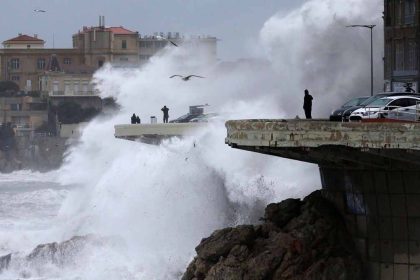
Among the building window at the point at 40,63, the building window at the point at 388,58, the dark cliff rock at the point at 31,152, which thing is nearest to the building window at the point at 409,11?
the building window at the point at 388,58

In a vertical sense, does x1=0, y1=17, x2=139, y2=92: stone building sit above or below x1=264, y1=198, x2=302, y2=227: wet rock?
above

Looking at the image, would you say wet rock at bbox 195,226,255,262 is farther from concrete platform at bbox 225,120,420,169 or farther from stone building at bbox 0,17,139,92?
stone building at bbox 0,17,139,92

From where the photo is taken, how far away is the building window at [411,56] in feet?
160

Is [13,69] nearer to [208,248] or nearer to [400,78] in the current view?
[400,78]

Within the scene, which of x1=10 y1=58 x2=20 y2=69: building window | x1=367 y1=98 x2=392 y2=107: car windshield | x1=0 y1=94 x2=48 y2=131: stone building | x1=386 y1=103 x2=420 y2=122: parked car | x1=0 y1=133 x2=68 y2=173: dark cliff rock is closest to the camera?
x1=386 y1=103 x2=420 y2=122: parked car

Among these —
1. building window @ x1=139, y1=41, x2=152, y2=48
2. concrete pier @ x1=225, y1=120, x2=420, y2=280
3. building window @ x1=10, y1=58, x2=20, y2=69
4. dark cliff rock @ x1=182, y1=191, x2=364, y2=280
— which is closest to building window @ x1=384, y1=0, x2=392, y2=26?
concrete pier @ x1=225, y1=120, x2=420, y2=280

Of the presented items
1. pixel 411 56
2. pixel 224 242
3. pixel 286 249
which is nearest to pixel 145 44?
pixel 411 56

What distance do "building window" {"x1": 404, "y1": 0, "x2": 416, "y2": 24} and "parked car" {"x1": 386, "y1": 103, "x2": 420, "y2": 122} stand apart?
17162 mm

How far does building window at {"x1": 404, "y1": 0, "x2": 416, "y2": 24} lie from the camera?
159 ft

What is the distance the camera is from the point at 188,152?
41.3 meters

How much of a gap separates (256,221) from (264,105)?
15142mm

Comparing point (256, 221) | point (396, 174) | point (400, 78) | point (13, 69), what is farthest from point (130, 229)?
point (13, 69)

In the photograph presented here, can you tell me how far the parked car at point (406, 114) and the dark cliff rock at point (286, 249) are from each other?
7.45 feet

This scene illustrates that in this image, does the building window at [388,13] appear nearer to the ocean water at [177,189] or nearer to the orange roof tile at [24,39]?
the ocean water at [177,189]
